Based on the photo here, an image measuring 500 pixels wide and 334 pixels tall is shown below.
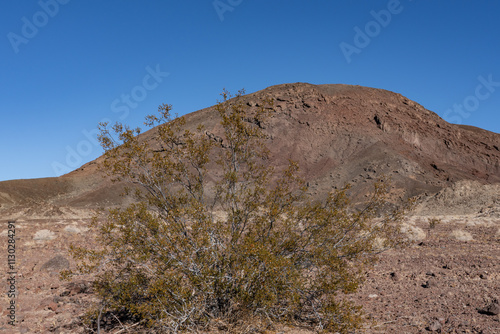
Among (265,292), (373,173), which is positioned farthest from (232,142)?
(373,173)

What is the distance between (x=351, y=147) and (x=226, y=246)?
5016cm

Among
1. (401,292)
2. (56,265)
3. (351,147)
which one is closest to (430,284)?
(401,292)

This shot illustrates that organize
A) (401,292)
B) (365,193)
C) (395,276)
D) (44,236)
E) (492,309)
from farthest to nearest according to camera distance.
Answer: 1. (365,193)
2. (44,236)
3. (395,276)
4. (401,292)
5. (492,309)

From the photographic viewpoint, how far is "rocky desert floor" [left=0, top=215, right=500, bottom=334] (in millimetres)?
6438

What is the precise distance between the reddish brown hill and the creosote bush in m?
37.9

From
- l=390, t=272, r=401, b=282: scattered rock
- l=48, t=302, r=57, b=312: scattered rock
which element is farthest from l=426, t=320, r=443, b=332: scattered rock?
l=48, t=302, r=57, b=312: scattered rock

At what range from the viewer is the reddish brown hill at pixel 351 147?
4659 cm

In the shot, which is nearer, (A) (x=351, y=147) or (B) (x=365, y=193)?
(B) (x=365, y=193)

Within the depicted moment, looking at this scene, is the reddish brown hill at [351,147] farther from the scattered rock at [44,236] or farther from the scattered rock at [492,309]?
the scattered rock at [492,309]

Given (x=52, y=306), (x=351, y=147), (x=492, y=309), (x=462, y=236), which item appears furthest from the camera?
(x=351, y=147)

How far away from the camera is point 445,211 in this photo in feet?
108

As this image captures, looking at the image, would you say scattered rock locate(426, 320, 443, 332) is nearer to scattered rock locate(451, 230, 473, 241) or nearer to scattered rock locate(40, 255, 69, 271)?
scattered rock locate(40, 255, 69, 271)

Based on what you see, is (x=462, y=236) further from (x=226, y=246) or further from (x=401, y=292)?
(x=226, y=246)

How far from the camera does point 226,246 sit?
6324 mm
